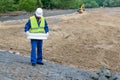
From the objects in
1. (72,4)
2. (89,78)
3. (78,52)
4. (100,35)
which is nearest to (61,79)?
(89,78)

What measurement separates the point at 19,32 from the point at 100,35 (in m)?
6.78

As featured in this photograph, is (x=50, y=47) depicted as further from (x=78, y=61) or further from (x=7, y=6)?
→ (x=7, y=6)

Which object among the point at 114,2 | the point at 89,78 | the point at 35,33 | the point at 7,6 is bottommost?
the point at 114,2

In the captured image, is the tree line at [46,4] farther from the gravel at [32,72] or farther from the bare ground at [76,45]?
the gravel at [32,72]

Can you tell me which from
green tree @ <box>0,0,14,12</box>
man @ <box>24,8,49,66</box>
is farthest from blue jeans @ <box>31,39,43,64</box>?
green tree @ <box>0,0,14,12</box>

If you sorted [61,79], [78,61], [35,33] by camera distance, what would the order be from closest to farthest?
[61,79], [35,33], [78,61]

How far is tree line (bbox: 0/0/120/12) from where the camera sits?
160ft

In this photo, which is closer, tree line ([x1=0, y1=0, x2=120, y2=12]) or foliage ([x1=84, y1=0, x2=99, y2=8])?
tree line ([x1=0, y1=0, x2=120, y2=12])

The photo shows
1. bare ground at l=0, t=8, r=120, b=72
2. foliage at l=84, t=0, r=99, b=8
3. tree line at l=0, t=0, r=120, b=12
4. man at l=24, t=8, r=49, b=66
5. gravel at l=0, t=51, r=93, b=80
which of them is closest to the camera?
gravel at l=0, t=51, r=93, b=80

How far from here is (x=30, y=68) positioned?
12.7 metres

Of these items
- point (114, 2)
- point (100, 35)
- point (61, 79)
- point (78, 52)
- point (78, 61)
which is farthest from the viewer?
point (114, 2)

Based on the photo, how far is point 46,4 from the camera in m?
71.3

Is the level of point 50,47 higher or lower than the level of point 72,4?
higher

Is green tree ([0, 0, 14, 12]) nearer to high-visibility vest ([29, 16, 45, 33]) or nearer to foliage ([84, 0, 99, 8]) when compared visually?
high-visibility vest ([29, 16, 45, 33])
